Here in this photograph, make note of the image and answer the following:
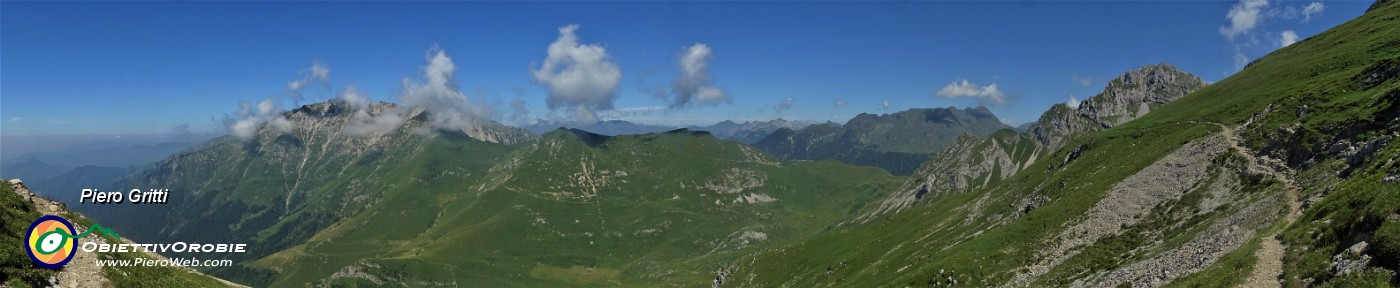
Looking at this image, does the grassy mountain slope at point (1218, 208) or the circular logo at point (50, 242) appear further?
the grassy mountain slope at point (1218, 208)

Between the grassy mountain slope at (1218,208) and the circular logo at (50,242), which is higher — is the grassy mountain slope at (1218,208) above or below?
below

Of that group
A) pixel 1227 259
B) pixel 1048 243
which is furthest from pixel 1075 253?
pixel 1227 259


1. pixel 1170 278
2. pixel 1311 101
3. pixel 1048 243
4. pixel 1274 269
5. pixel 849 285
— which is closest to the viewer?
pixel 1274 269

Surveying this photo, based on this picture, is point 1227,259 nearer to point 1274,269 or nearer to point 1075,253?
point 1274,269

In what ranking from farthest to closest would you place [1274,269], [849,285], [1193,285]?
[849,285], [1193,285], [1274,269]
